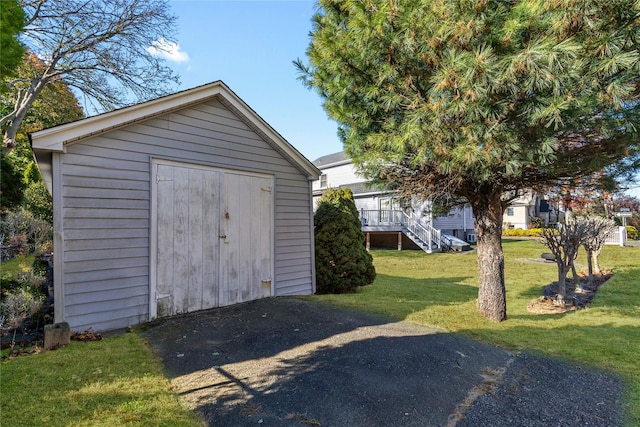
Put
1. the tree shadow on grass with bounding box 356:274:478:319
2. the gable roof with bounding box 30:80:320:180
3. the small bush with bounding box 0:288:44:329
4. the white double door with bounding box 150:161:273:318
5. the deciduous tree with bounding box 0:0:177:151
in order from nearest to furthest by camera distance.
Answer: the small bush with bounding box 0:288:44:329, the gable roof with bounding box 30:80:320:180, the white double door with bounding box 150:161:273:318, the tree shadow on grass with bounding box 356:274:478:319, the deciduous tree with bounding box 0:0:177:151

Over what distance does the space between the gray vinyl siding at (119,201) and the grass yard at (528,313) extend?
3405 millimetres

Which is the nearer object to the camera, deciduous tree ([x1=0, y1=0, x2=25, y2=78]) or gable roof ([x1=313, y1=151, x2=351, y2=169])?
deciduous tree ([x1=0, y1=0, x2=25, y2=78])

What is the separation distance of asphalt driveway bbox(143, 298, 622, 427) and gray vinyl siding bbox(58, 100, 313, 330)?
77 cm

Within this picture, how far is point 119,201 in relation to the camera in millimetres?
4801

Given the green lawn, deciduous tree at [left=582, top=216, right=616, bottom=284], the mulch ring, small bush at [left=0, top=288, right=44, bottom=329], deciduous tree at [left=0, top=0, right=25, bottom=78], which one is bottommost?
the mulch ring

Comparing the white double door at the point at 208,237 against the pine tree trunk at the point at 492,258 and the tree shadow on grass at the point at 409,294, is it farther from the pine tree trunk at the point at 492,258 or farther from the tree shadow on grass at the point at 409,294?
the pine tree trunk at the point at 492,258

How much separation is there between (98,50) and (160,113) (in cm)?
990

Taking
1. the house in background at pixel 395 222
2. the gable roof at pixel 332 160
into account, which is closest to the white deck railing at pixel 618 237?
the house in background at pixel 395 222

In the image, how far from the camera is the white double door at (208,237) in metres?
5.20

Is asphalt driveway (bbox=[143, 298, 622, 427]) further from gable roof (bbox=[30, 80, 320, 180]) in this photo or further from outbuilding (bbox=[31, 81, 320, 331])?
gable roof (bbox=[30, 80, 320, 180])

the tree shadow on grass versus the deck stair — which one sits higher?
the deck stair

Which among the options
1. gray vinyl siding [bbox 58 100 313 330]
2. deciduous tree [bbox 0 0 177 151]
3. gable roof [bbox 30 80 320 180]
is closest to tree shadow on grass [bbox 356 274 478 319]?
gable roof [bbox 30 80 320 180]

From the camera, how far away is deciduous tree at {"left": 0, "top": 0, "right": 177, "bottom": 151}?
11320mm

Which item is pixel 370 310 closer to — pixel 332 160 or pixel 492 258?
pixel 492 258
